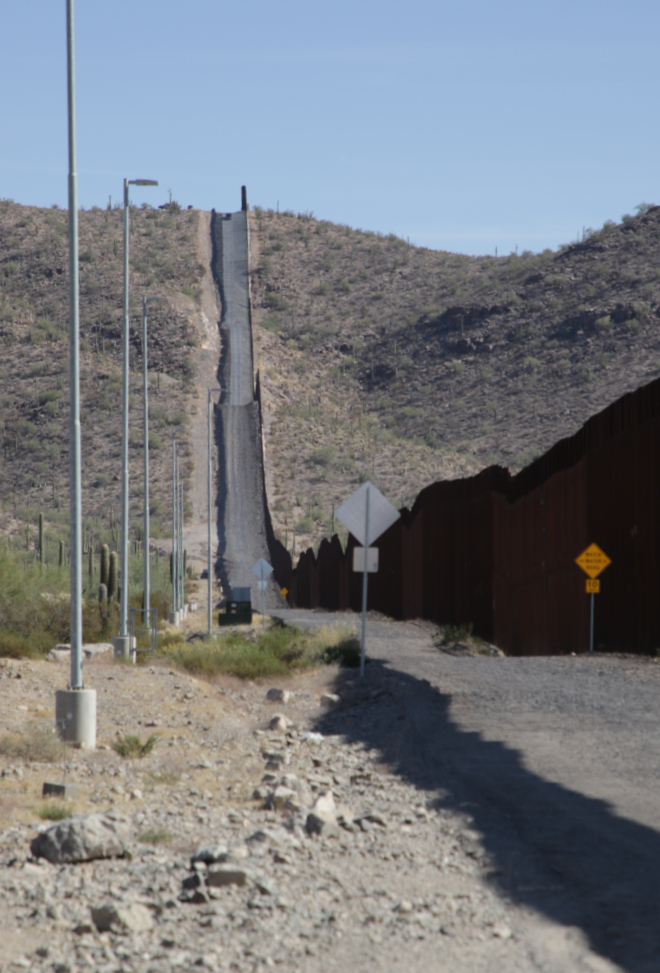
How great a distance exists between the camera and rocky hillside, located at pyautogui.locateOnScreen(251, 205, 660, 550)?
291 feet

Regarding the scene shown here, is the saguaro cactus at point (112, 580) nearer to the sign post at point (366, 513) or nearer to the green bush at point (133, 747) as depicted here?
the sign post at point (366, 513)

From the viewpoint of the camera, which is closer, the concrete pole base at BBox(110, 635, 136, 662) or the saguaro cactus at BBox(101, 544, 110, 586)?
the concrete pole base at BBox(110, 635, 136, 662)

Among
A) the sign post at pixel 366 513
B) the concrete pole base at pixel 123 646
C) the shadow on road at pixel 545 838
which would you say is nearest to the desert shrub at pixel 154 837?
the shadow on road at pixel 545 838

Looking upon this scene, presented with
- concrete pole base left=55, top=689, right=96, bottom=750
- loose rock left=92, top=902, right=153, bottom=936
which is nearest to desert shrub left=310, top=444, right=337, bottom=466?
concrete pole base left=55, top=689, right=96, bottom=750

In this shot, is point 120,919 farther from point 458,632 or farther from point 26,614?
point 458,632

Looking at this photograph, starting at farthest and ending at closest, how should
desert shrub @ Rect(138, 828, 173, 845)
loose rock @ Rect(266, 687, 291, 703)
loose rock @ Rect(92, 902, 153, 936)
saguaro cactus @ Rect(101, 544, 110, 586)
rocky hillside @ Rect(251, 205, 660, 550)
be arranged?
rocky hillside @ Rect(251, 205, 660, 550) → saguaro cactus @ Rect(101, 544, 110, 586) → loose rock @ Rect(266, 687, 291, 703) → desert shrub @ Rect(138, 828, 173, 845) → loose rock @ Rect(92, 902, 153, 936)

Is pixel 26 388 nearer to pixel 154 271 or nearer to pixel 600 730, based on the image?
pixel 154 271

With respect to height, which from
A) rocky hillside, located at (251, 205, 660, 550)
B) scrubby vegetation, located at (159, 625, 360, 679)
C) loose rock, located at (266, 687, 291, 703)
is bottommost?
loose rock, located at (266, 687, 291, 703)

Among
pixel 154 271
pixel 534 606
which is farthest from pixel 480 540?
pixel 154 271

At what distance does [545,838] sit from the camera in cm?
793

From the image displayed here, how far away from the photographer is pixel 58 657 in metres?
23.9

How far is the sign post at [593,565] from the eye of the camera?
824 inches

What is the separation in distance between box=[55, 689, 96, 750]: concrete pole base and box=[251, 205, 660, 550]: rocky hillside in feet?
219

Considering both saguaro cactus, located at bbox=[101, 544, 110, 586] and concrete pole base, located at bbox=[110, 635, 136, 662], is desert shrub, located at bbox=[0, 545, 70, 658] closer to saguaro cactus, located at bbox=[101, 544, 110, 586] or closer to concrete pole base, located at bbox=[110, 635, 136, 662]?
concrete pole base, located at bbox=[110, 635, 136, 662]
